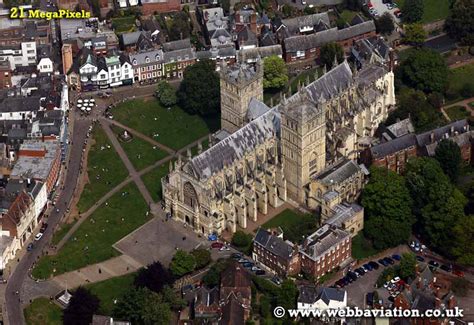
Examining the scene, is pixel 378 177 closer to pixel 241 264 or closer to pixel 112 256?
pixel 241 264

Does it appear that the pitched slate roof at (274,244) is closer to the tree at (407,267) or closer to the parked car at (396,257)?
the tree at (407,267)

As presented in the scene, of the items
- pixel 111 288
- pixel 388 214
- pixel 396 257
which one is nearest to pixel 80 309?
pixel 111 288

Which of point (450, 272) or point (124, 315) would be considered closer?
point (124, 315)

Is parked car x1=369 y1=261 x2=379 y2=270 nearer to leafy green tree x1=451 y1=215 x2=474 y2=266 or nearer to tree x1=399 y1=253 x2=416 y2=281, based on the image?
tree x1=399 y1=253 x2=416 y2=281

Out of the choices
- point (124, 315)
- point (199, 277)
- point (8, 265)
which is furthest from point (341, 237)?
point (8, 265)

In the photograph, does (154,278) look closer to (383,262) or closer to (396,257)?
(383,262)

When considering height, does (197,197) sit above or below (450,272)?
above

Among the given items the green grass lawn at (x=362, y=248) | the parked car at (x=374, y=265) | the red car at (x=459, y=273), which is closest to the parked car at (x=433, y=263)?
the red car at (x=459, y=273)
